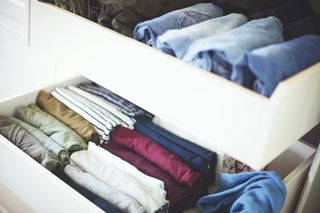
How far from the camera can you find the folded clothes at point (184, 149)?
1.10 m

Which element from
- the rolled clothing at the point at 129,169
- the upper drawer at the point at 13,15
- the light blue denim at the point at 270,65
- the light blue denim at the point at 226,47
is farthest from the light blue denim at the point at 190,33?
the upper drawer at the point at 13,15

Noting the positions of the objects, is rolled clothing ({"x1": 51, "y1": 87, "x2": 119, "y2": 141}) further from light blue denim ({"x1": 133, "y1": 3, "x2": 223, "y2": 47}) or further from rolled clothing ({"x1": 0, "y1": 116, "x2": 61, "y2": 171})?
light blue denim ({"x1": 133, "y1": 3, "x2": 223, "y2": 47})

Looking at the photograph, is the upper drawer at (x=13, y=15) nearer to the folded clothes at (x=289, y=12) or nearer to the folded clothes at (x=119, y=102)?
the folded clothes at (x=119, y=102)

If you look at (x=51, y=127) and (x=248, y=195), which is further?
(x=51, y=127)

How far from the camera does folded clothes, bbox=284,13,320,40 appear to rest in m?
0.89

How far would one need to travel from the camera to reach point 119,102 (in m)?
1.27

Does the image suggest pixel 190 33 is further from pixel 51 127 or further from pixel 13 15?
pixel 13 15

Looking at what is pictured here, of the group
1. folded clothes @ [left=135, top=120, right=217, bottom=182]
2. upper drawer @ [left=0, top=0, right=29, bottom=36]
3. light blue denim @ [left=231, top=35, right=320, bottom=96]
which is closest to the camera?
light blue denim @ [left=231, top=35, right=320, bottom=96]

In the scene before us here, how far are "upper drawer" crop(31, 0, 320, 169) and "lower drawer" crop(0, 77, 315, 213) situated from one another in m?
0.24

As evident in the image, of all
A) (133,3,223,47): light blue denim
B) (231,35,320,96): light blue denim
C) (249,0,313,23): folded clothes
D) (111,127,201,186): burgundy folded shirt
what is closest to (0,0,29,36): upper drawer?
(111,127,201,186): burgundy folded shirt

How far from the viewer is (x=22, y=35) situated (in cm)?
149

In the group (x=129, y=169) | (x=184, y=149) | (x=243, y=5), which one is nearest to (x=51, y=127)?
(x=129, y=169)

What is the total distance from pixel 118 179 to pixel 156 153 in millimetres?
140

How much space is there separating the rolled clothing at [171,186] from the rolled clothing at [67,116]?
0.07m
